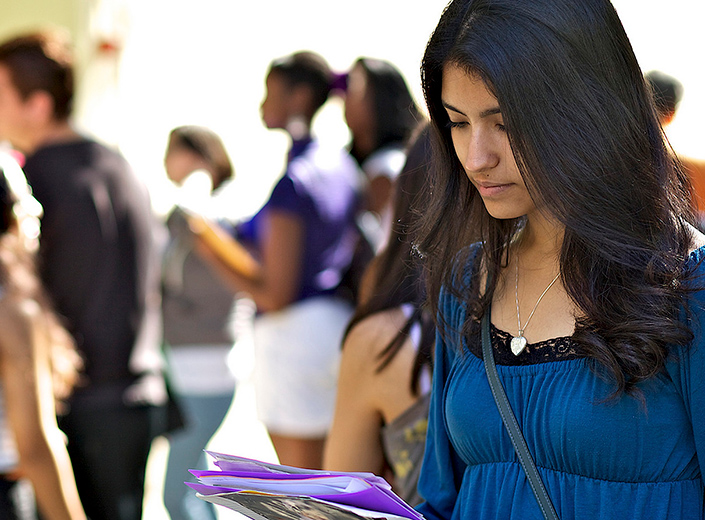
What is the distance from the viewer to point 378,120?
3490 mm

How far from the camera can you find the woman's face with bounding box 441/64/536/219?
1.29 meters

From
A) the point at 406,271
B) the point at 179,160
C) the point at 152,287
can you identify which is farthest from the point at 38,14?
the point at 406,271

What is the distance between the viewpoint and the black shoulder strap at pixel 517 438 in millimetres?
1246

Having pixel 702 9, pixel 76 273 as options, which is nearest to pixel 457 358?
pixel 76 273

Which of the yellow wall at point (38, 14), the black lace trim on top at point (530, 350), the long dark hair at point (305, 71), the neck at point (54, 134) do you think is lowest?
the black lace trim on top at point (530, 350)

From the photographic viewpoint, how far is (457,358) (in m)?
1.45

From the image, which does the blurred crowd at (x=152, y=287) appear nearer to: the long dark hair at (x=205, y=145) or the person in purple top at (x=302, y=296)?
the person in purple top at (x=302, y=296)

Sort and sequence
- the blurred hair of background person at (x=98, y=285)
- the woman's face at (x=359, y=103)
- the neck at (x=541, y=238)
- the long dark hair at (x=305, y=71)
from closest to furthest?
1. the neck at (x=541, y=238)
2. the blurred hair of background person at (x=98, y=285)
3. the long dark hair at (x=305, y=71)
4. the woman's face at (x=359, y=103)

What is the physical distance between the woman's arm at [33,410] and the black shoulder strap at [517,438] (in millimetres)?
1256

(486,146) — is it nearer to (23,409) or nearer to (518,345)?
(518,345)

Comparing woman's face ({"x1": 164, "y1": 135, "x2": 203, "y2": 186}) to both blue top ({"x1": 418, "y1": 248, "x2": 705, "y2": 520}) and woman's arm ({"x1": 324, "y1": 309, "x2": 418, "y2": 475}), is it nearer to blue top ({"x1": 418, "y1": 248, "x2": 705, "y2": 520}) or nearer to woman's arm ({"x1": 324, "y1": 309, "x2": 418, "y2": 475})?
woman's arm ({"x1": 324, "y1": 309, "x2": 418, "y2": 475})

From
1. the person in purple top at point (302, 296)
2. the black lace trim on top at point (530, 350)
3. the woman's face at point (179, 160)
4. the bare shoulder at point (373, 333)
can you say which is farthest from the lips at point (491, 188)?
the woman's face at point (179, 160)

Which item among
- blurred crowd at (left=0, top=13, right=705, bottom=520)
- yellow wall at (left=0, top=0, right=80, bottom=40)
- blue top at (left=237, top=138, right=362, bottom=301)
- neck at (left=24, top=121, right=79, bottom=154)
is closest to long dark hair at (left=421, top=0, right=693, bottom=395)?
blurred crowd at (left=0, top=13, right=705, bottom=520)

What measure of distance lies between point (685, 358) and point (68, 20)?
6.67 meters
